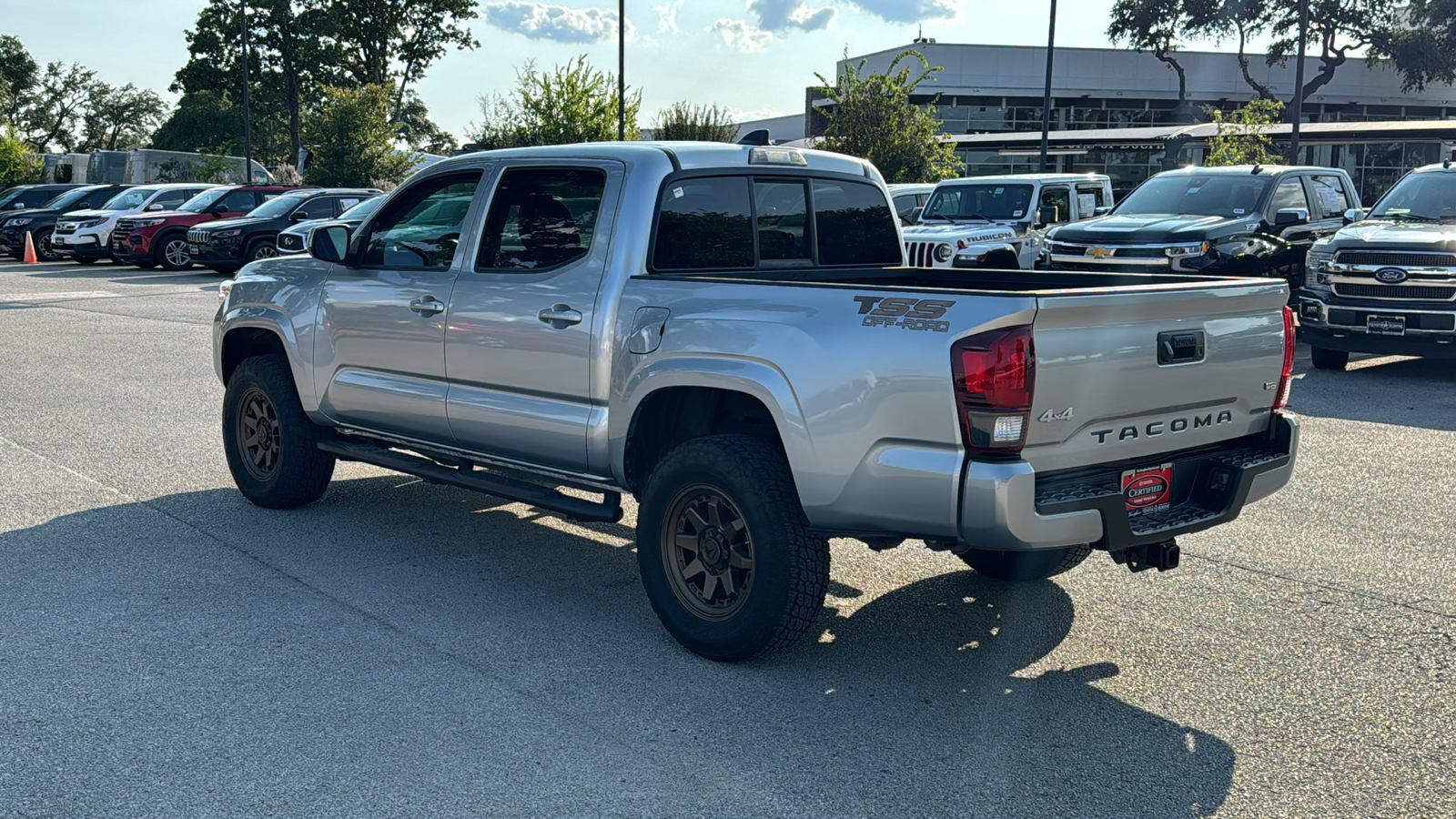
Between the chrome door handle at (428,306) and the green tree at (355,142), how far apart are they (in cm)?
3613

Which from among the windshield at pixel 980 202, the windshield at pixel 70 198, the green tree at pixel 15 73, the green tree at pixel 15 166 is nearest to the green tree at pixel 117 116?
the green tree at pixel 15 73

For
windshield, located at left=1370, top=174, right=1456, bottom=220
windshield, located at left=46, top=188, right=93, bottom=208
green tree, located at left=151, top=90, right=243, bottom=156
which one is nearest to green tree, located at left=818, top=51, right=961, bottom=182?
windshield, located at left=1370, top=174, right=1456, bottom=220

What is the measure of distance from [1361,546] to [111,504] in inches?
255

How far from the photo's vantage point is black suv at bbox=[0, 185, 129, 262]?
32281mm

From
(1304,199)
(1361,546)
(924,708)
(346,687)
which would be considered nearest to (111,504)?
(346,687)

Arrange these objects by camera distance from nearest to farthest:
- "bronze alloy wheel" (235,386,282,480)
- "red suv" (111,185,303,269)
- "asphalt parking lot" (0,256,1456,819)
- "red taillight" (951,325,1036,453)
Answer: "asphalt parking lot" (0,256,1456,819) < "red taillight" (951,325,1036,453) < "bronze alloy wheel" (235,386,282,480) < "red suv" (111,185,303,269)

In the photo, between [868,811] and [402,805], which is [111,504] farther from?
[868,811]

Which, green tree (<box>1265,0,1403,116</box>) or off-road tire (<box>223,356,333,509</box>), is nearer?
off-road tire (<box>223,356,333,509</box>)

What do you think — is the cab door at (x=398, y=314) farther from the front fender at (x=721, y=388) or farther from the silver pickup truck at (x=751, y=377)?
the front fender at (x=721, y=388)

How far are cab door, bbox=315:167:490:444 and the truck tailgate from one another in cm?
295

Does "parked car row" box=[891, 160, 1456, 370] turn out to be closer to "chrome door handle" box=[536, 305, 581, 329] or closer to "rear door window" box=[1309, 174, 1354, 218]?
"rear door window" box=[1309, 174, 1354, 218]

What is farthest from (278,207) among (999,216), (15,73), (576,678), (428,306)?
(15,73)

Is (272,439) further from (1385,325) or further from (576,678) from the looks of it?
(1385,325)

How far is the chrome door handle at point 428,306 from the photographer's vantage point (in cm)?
591
